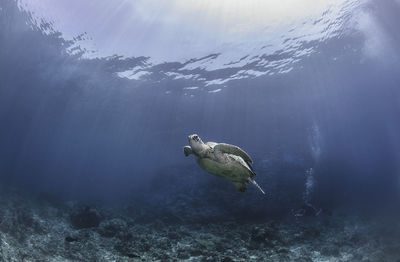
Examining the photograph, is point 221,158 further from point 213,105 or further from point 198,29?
point 213,105

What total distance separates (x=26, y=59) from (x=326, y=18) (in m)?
27.1

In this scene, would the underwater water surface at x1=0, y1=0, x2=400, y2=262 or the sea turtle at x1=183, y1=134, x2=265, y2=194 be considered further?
the underwater water surface at x1=0, y1=0, x2=400, y2=262

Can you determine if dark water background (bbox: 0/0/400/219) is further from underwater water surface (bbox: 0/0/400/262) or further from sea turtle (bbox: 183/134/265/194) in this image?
sea turtle (bbox: 183/134/265/194)

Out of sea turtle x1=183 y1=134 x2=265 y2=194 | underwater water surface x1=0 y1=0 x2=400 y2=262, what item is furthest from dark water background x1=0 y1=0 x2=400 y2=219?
sea turtle x1=183 y1=134 x2=265 y2=194

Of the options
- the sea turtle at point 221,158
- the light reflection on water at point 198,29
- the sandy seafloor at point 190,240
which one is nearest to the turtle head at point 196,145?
the sea turtle at point 221,158

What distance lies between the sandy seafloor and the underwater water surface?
0.28 feet

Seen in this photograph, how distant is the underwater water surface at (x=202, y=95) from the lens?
10.6 metres

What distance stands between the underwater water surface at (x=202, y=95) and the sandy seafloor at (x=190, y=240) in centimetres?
9

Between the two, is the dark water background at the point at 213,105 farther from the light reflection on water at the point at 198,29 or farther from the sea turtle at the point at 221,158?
the sea turtle at the point at 221,158

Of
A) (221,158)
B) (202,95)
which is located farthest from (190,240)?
(202,95)

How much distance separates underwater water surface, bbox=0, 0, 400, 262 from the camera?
10609 mm

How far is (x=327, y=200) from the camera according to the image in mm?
22969

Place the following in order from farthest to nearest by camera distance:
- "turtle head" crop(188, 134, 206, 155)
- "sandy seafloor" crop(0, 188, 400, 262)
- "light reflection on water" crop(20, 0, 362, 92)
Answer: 1. "light reflection on water" crop(20, 0, 362, 92)
2. "sandy seafloor" crop(0, 188, 400, 262)
3. "turtle head" crop(188, 134, 206, 155)

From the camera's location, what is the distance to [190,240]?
36.7 feet
